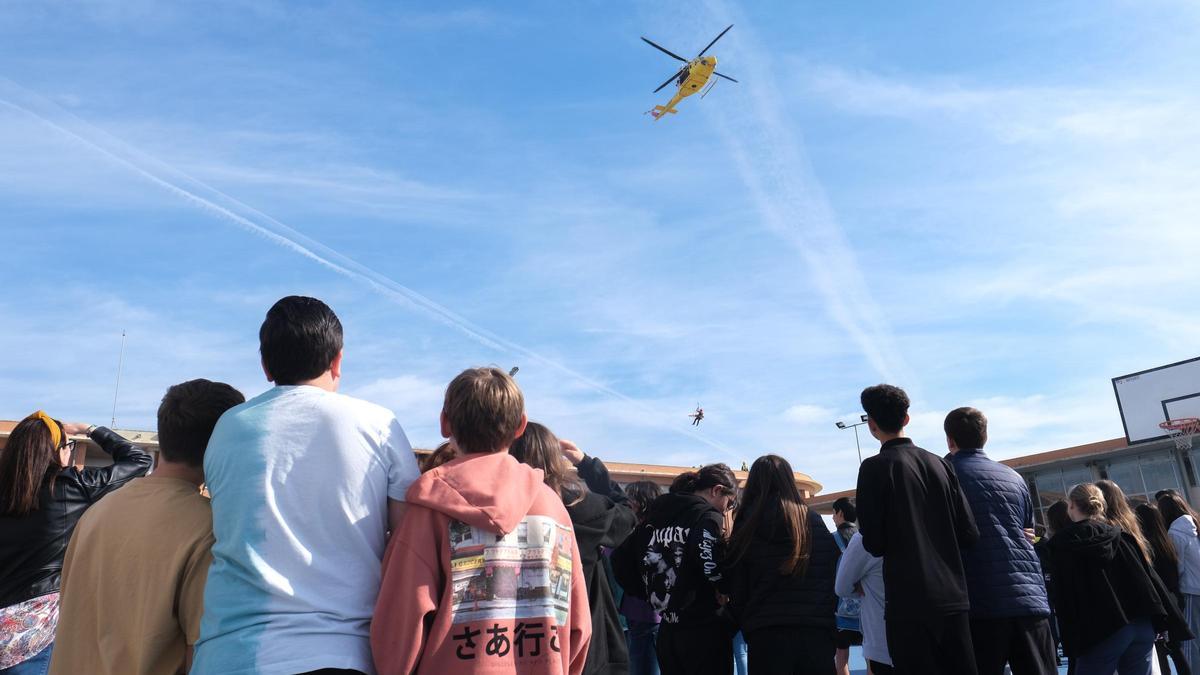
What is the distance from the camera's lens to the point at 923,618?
144 inches

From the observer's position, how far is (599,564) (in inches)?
148

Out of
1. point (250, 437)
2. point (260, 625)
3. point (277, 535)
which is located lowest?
point (260, 625)

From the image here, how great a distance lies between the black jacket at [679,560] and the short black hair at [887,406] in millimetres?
1004

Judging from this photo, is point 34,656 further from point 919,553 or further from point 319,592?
point 919,553

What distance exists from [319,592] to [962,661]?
2904 mm

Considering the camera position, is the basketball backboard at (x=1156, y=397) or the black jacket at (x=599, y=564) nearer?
the black jacket at (x=599, y=564)

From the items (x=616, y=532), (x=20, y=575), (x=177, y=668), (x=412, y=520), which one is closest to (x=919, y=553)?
(x=616, y=532)

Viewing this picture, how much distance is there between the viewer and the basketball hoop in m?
25.8

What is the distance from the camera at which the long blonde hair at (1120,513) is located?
542 centimetres

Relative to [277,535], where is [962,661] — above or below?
below

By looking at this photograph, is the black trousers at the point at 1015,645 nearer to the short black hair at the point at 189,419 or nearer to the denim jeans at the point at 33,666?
the short black hair at the point at 189,419

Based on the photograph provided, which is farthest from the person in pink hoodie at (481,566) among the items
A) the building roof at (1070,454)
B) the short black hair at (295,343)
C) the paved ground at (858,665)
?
the building roof at (1070,454)

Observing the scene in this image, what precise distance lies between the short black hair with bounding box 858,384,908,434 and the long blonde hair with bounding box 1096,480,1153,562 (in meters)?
2.24

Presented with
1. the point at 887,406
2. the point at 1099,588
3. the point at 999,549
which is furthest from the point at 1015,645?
the point at 1099,588
